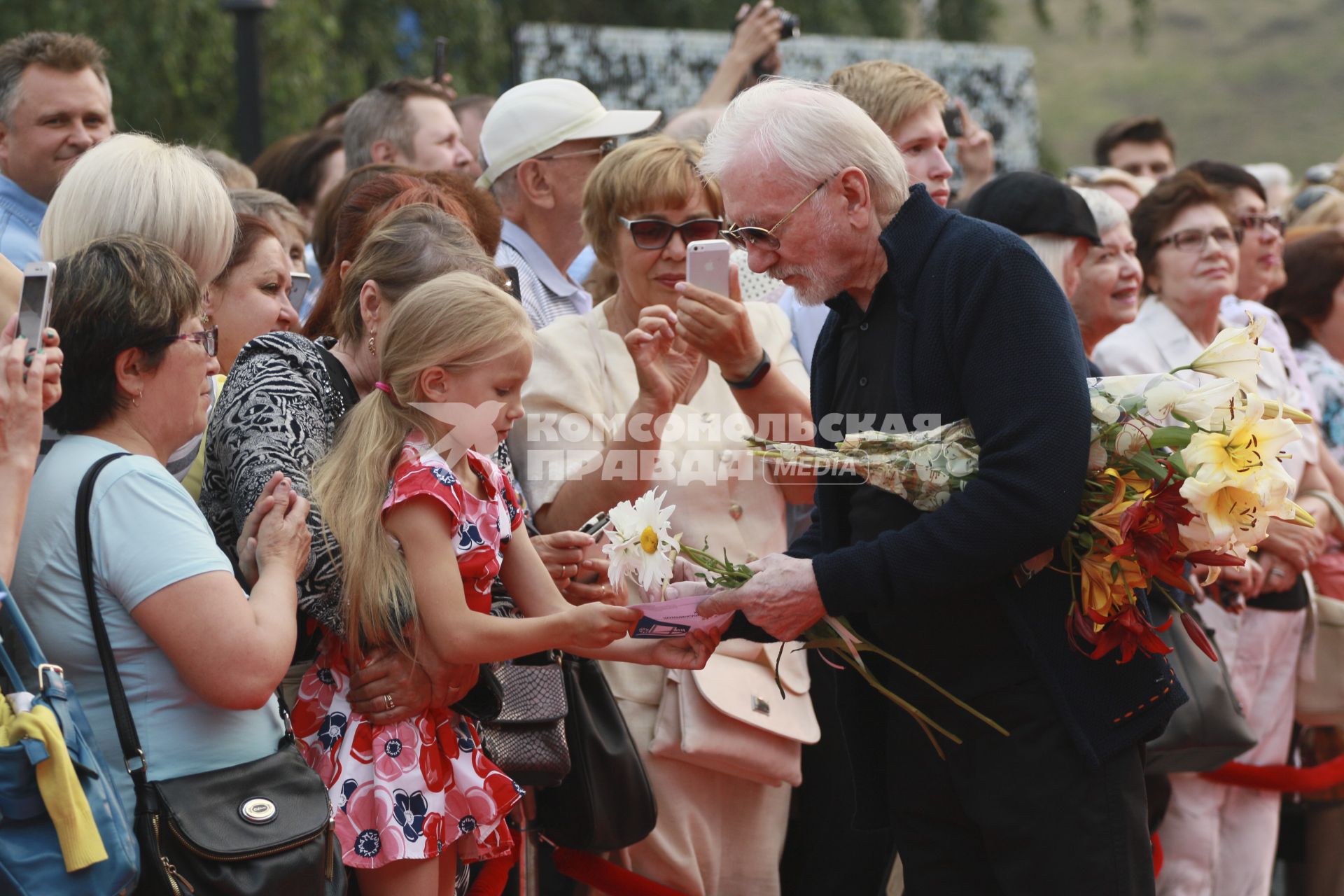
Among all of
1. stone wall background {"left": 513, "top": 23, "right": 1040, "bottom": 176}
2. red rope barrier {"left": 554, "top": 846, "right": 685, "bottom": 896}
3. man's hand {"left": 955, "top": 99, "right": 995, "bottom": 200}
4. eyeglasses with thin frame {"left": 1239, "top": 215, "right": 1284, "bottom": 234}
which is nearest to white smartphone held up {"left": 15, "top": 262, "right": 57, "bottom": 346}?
red rope barrier {"left": 554, "top": 846, "right": 685, "bottom": 896}

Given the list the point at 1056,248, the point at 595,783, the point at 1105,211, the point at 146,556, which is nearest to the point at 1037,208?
the point at 1056,248

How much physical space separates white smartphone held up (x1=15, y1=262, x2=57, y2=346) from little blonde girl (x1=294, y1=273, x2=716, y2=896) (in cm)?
67

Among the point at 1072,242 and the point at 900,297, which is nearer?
the point at 900,297

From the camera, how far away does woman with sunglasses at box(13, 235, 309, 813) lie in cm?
259

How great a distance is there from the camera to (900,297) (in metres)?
3.02

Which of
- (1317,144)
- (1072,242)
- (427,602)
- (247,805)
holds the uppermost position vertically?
(1072,242)

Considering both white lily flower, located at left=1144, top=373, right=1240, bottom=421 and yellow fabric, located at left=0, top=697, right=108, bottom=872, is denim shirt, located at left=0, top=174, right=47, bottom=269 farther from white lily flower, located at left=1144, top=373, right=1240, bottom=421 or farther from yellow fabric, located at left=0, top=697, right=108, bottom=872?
white lily flower, located at left=1144, top=373, right=1240, bottom=421

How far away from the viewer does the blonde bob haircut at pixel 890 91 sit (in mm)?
4555

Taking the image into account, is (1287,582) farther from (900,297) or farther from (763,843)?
(900,297)

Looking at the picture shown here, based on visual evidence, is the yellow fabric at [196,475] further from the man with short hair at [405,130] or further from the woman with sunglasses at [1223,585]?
the woman with sunglasses at [1223,585]

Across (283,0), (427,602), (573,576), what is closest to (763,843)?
(573,576)

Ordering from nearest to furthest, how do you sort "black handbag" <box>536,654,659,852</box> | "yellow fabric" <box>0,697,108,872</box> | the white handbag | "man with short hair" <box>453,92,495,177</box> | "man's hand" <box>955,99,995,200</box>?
1. "yellow fabric" <box>0,697,108,872</box>
2. "black handbag" <box>536,654,659,852</box>
3. the white handbag
4. "man with short hair" <box>453,92,495,177</box>
5. "man's hand" <box>955,99,995,200</box>

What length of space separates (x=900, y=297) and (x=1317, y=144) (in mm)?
48681

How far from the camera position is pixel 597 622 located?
2912 mm
